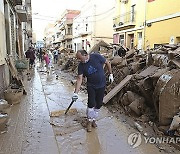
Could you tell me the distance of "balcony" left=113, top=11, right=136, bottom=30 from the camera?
2169 cm

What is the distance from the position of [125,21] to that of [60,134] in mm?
20836

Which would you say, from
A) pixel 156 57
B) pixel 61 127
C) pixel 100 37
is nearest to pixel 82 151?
pixel 61 127

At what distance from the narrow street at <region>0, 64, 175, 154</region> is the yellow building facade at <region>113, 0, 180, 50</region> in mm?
11778

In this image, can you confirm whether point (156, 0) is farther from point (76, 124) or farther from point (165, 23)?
point (76, 124)

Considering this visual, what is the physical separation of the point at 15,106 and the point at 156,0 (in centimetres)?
1487

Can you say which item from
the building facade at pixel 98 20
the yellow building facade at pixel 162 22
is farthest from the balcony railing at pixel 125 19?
the building facade at pixel 98 20

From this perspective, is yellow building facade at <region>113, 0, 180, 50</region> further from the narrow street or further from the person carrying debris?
the person carrying debris

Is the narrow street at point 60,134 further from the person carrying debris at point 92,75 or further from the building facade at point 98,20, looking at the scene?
the building facade at point 98,20

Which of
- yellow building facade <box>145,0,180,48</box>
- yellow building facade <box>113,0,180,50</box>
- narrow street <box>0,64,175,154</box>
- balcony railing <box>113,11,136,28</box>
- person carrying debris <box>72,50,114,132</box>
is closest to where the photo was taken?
narrow street <box>0,64,175,154</box>

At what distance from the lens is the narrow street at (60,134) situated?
3.83 meters

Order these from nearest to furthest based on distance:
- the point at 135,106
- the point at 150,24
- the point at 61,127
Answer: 1. the point at 61,127
2. the point at 135,106
3. the point at 150,24

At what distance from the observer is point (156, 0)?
17344mm

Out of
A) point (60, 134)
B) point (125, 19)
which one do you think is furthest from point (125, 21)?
point (60, 134)

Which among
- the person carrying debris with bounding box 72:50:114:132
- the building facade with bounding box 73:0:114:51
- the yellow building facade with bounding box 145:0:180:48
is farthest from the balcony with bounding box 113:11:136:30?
the person carrying debris with bounding box 72:50:114:132
